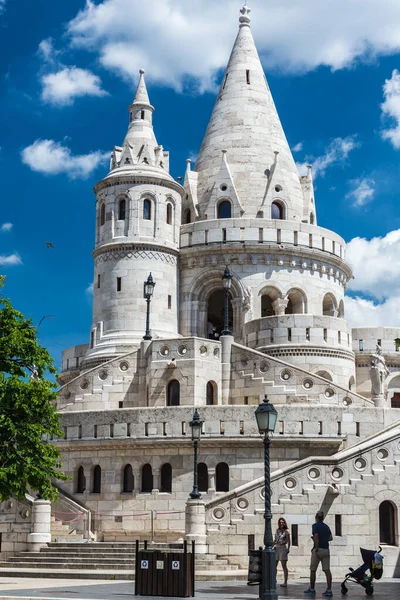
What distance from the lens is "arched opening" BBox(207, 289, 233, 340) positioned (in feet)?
150

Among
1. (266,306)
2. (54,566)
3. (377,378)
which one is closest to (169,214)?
(266,306)

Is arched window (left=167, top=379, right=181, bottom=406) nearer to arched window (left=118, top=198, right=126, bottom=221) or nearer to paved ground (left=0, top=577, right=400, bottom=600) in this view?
arched window (left=118, top=198, right=126, bottom=221)

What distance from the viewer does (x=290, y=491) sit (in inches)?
1041

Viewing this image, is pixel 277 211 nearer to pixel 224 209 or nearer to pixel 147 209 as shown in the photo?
pixel 224 209

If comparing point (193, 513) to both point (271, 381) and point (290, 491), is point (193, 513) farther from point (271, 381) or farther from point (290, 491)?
point (271, 381)

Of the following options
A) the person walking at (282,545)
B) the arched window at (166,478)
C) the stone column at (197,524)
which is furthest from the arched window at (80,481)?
the person walking at (282,545)

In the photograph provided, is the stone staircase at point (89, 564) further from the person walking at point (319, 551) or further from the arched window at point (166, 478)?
the arched window at point (166, 478)

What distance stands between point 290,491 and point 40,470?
6970 millimetres

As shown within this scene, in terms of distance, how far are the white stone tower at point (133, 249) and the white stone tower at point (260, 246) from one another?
1516 millimetres

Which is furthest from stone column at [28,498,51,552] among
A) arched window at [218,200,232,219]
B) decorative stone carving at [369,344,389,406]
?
arched window at [218,200,232,219]

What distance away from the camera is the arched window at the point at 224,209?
45031 mm

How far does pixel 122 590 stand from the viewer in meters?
19.6

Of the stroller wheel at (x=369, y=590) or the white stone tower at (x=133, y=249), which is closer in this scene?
the stroller wheel at (x=369, y=590)

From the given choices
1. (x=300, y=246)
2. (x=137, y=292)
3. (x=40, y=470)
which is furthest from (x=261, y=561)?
(x=300, y=246)
